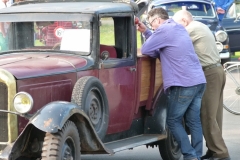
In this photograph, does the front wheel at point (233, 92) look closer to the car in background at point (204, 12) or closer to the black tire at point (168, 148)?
Result: the black tire at point (168, 148)

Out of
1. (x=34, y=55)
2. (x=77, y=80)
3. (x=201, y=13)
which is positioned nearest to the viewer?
(x=77, y=80)

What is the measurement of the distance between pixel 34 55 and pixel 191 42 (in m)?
1.60

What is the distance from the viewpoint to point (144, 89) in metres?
7.35

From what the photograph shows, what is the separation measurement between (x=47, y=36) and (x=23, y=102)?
4.86ft

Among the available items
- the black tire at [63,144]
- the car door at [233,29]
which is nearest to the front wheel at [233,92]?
the black tire at [63,144]

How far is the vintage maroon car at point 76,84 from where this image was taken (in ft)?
18.2

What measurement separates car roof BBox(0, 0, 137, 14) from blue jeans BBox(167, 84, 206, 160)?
0.97 m

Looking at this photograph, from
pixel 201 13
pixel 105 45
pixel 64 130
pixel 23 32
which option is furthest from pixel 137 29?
pixel 201 13

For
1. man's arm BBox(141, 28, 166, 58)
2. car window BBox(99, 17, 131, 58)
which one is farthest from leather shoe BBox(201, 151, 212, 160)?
car window BBox(99, 17, 131, 58)

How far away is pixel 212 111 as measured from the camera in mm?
7473

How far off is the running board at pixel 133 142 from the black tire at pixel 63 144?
0.76m

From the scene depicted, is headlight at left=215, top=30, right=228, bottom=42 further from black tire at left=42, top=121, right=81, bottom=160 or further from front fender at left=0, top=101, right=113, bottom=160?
black tire at left=42, top=121, right=81, bottom=160

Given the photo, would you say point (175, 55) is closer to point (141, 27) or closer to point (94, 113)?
point (141, 27)

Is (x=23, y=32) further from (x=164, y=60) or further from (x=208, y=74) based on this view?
(x=208, y=74)
